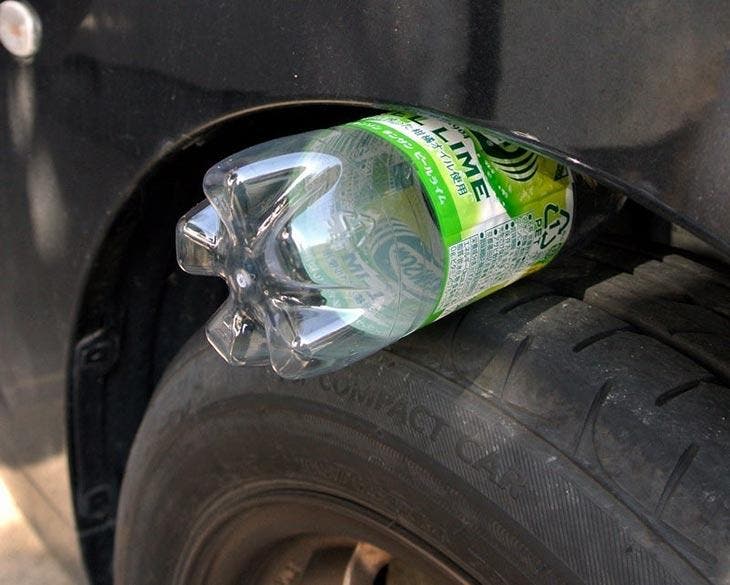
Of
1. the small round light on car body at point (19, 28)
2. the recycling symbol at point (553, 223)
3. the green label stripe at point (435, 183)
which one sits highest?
the small round light on car body at point (19, 28)

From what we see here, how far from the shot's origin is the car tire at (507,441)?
751 millimetres

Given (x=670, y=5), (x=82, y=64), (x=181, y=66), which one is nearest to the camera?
(x=670, y=5)

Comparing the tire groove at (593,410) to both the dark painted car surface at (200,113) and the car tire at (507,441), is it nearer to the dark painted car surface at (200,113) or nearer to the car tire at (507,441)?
the car tire at (507,441)

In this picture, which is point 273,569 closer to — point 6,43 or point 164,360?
point 164,360

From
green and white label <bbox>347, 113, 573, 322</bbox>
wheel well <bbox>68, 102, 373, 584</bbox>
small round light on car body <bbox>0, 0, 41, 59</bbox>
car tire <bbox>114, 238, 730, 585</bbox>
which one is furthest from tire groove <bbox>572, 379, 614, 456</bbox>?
small round light on car body <bbox>0, 0, 41, 59</bbox>

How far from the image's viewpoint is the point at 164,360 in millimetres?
1322

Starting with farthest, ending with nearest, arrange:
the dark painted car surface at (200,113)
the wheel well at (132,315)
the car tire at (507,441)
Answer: the wheel well at (132,315)
the car tire at (507,441)
the dark painted car surface at (200,113)

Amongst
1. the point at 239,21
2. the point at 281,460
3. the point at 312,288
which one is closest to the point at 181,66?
the point at 239,21

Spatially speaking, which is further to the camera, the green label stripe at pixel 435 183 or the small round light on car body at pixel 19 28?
the small round light on car body at pixel 19 28

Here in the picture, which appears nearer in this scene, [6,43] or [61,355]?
[6,43]

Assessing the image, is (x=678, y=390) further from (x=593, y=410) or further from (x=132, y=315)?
(x=132, y=315)

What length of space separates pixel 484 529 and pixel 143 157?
1.84ft

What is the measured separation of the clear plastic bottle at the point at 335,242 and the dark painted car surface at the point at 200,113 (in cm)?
6

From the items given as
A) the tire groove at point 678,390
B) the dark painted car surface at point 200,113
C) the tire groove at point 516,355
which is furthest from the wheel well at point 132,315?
the tire groove at point 678,390
